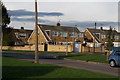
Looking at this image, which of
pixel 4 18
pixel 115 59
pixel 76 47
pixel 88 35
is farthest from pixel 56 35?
pixel 115 59

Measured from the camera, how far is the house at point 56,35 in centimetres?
6888

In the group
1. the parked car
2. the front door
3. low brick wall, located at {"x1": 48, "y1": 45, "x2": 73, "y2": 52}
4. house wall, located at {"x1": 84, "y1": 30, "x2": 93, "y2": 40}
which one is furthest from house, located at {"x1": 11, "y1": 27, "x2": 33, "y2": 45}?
the parked car

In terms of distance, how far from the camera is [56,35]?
71062 mm

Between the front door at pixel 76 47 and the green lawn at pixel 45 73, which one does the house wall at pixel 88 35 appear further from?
the green lawn at pixel 45 73

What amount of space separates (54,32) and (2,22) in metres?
20.7

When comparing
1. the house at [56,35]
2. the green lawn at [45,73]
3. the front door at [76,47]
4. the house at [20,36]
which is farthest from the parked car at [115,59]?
the house at [20,36]

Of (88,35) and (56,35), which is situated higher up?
(88,35)

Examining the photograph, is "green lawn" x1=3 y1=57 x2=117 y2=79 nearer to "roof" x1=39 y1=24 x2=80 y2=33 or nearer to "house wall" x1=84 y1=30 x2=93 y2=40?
"roof" x1=39 y1=24 x2=80 y2=33

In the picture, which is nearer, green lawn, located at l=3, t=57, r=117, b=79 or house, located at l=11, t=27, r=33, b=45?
green lawn, located at l=3, t=57, r=117, b=79

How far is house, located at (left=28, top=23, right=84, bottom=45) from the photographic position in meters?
68.9

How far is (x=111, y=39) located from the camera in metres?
51.9

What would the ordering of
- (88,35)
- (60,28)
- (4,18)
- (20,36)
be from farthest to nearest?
(20,36) < (88,35) < (60,28) < (4,18)

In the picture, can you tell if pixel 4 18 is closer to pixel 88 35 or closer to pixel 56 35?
pixel 56 35

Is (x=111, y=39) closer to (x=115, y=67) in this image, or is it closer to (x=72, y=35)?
(x=72, y=35)
